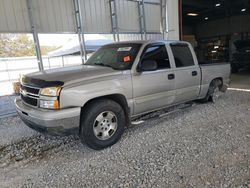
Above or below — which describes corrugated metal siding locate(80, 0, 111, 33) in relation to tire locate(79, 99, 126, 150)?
above

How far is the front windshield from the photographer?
358 centimetres

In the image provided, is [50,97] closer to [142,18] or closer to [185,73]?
[185,73]

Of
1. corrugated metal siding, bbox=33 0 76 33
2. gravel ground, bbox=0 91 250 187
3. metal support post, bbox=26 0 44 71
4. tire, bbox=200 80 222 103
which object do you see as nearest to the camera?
gravel ground, bbox=0 91 250 187

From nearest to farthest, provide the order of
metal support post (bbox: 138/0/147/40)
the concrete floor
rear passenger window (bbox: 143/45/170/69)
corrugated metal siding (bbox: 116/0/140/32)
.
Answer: rear passenger window (bbox: 143/45/170/69), the concrete floor, corrugated metal siding (bbox: 116/0/140/32), metal support post (bbox: 138/0/147/40)

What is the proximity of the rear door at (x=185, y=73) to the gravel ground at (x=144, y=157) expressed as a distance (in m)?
0.59

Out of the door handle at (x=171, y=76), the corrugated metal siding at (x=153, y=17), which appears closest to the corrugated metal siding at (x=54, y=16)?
the corrugated metal siding at (x=153, y=17)

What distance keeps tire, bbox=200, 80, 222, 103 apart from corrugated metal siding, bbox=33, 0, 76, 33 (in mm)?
4552

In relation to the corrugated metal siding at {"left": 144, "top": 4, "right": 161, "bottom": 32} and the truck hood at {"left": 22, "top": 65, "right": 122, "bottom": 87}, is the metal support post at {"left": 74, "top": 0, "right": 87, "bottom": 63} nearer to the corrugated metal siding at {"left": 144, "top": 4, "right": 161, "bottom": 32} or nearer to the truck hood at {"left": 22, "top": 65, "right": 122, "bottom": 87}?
the corrugated metal siding at {"left": 144, "top": 4, "right": 161, "bottom": 32}

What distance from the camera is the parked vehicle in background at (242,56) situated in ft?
35.7

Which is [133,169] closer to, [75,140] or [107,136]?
[107,136]

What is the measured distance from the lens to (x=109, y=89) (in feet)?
10.3

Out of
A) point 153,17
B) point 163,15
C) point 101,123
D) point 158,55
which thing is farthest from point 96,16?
point 101,123

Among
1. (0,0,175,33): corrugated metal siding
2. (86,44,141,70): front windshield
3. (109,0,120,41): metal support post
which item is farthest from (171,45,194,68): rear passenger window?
(109,0,120,41): metal support post

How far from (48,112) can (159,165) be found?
158cm
